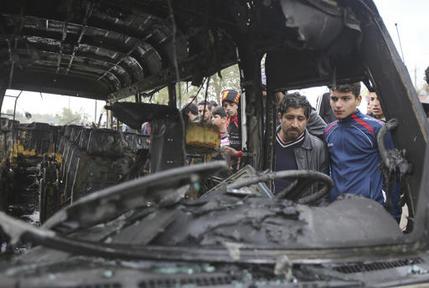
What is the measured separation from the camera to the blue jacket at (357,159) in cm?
298

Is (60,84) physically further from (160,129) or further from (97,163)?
(160,129)

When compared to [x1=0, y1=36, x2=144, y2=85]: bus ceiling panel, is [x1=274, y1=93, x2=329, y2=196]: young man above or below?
below

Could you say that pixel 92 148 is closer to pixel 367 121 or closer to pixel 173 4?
pixel 173 4

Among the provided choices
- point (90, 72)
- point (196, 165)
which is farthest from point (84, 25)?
point (196, 165)

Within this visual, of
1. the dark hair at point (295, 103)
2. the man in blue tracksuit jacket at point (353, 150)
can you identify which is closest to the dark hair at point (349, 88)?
the man in blue tracksuit jacket at point (353, 150)

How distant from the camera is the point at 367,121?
10.5 feet

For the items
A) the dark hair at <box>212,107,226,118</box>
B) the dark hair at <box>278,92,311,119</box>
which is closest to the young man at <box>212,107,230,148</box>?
the dark hair at <box>212,107,226,118</box>

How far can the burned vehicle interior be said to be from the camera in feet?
4.72

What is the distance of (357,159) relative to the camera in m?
3.08

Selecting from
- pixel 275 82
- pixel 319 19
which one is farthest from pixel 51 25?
pixel 319 19

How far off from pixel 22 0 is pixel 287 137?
250 centimetres

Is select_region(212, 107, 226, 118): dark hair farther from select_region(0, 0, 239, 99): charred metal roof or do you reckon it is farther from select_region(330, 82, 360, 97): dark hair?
select_region(330, 82, 360, 97): dark hair

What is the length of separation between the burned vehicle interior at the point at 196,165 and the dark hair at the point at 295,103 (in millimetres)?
100

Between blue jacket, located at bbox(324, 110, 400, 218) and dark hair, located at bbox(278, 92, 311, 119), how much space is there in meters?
0.36
